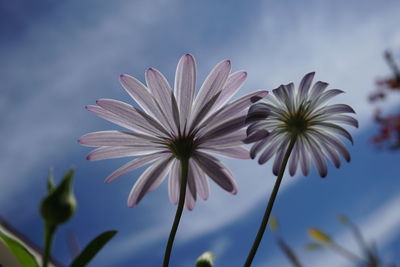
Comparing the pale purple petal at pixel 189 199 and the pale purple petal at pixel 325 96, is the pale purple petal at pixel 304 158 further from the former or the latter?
the pale purple petal at pixel 189 199

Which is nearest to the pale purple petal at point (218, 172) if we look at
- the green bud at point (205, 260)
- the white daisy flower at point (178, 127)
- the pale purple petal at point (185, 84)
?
the white daisy flower at point (178, 127)

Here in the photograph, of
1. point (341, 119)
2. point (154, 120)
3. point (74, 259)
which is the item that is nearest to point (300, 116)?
point (341, 119)

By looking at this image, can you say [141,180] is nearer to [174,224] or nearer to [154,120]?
[154,120]

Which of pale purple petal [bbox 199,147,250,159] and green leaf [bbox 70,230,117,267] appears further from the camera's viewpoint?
pale purple petal [bbox 199,147,250,159]

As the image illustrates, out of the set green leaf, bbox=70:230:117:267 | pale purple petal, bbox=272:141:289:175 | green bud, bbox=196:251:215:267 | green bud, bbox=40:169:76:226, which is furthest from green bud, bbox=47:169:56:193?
pale purple petal, bbox=272:141:289:175

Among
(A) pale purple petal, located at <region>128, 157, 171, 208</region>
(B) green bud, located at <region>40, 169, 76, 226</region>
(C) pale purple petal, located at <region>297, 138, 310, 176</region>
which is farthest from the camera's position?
(C) pale purple petal, located at <region>297, 138, 310, 176</region>

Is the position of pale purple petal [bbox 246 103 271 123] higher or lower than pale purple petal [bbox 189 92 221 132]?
lower

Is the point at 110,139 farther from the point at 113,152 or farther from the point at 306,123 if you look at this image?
the point at 306,123

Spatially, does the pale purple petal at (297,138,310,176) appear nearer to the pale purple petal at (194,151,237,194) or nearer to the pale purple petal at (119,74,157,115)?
the pale purple petal at (194,151,237,194)
